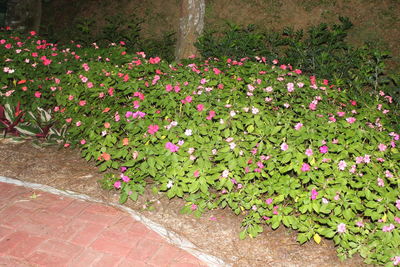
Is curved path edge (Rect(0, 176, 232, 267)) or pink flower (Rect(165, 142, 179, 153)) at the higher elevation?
pink flower (Rect(165, 142, 179, 153))

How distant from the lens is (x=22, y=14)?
8.41m

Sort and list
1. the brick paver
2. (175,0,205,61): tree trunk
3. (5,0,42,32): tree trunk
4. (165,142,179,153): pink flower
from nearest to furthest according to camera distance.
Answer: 1. the brick paver
2. (165,142,179,153): pink flower
3. (175,0,205,61): tree trunk
4. (5,0,42,32): tree trunk

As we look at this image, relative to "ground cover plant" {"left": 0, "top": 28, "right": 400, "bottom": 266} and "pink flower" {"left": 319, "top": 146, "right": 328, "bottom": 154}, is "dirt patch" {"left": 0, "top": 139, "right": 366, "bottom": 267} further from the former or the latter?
"pink flower" {"left": 319, "top": 146, "right": 328, "bottom": 154}

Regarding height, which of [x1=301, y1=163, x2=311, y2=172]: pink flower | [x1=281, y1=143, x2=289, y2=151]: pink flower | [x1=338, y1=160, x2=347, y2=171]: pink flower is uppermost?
[x1=281, y1=143, x2=289, y2=151]: pink flower

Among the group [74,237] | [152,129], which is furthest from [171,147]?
[74,237]

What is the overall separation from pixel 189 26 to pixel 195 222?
13.9 ft

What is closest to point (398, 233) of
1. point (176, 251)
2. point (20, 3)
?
point (176, 251)

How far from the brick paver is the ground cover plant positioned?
0.35 meters

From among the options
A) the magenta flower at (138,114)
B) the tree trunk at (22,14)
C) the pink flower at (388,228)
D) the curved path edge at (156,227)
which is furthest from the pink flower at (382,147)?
the tree trunk at (22,14)

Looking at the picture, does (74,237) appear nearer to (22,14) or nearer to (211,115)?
(211,115)

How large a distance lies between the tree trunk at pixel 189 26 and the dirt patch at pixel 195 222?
307cm

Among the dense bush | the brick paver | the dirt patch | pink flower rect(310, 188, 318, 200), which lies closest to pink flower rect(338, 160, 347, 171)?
pink flower rect(310, 188, 318, 200)

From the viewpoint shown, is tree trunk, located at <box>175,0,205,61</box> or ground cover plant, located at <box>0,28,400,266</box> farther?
tree trunk, located at <box>175,0,205,61</box>

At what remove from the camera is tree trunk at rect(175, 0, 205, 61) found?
6.70 m
